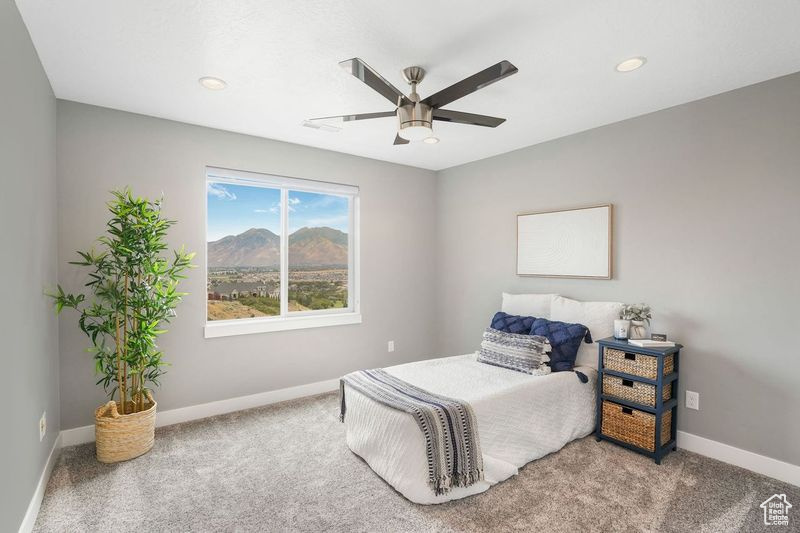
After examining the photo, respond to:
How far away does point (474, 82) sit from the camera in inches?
75.4

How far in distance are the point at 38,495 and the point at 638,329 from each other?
387 cm

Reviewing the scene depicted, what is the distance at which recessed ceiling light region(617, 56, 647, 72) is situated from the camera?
228cm

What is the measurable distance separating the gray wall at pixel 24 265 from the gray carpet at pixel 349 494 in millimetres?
394

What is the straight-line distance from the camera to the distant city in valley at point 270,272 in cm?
372

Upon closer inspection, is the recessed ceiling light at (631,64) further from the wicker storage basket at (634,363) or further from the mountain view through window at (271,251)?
the mountain view through window at (271,251)

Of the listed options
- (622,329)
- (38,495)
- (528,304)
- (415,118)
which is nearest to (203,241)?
(38,495)

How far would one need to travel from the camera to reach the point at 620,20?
1924 mm

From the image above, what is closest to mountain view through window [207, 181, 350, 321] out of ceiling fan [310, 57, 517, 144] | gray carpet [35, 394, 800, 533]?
gray carpet [35, 394, 800, 533]

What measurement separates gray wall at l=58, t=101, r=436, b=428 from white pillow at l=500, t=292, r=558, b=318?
127 centimetres

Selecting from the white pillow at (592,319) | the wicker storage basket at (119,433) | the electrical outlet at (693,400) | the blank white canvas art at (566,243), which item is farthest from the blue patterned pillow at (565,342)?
the wicker storage basket at (119,433)

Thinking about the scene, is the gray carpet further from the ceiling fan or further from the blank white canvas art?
the ceiling fan

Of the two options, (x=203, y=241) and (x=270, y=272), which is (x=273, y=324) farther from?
(x=203, y=241)

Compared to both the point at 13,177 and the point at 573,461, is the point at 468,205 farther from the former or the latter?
the point at 13,177

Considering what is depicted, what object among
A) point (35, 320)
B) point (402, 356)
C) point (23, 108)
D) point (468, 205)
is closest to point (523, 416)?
point (402, 356)
